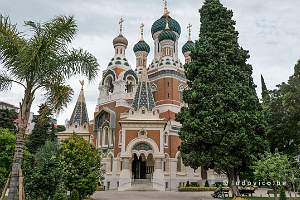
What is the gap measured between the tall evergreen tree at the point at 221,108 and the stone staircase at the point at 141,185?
1142cm

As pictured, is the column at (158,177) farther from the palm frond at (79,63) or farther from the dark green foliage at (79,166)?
the palm frond at (79,63)

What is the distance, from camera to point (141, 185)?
31.2m

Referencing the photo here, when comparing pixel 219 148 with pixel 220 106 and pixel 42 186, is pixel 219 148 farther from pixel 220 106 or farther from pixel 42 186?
pixel 42 186

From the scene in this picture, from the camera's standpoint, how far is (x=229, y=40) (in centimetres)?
2156

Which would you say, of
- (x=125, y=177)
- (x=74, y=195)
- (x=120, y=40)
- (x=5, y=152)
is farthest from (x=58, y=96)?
(x=120, y=40)

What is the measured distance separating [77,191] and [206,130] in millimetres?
7400

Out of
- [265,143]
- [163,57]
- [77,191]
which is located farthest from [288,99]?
[163,57]

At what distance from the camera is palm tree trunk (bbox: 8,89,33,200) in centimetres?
1039

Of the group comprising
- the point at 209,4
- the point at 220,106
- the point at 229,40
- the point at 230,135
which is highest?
the point at 209,4

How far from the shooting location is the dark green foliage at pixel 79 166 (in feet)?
57.0

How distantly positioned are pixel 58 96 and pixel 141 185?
20782mm

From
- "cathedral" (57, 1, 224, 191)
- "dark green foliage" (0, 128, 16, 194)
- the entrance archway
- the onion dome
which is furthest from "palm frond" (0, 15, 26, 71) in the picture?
the onion dome

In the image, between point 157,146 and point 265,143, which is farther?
point 157,146

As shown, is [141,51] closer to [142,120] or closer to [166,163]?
[142,120]
